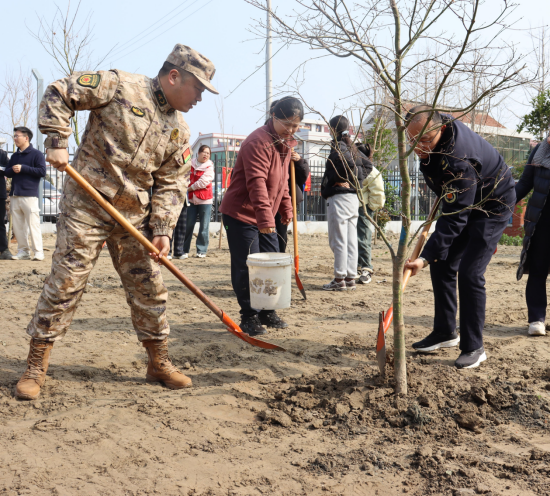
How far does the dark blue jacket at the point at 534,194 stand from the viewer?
485 cm

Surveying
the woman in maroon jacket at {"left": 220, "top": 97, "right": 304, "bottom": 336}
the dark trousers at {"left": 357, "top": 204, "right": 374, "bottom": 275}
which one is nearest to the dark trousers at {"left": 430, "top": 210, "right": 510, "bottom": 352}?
the woman in maroon jacket at {"left": 220, "top": 97, "right": 304, "bottom": 336}

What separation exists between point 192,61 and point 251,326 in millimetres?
2412

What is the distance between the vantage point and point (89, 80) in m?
3.16

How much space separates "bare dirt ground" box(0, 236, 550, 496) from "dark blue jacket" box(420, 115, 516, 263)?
0.92 meters


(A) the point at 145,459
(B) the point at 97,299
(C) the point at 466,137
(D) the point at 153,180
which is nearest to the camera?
(A) the point at 145,459

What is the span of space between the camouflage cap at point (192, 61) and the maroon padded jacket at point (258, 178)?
1.31 meters

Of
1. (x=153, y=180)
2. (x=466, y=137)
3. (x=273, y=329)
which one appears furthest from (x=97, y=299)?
(x=466, y=137)

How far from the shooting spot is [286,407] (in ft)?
10.6

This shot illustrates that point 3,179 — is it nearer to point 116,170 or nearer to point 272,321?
point 272,321

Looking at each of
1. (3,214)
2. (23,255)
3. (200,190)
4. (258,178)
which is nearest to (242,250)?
(258,178)

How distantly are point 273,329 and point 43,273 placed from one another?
420 cm

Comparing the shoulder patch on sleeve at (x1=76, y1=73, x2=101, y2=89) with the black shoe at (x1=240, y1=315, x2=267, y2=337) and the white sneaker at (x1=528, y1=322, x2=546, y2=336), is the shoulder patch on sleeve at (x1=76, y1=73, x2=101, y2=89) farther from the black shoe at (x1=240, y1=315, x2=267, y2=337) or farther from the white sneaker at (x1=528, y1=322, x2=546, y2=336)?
the white sneaker at (x1=528, y1=322, x2=546, y2=336)

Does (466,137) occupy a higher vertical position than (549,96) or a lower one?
lower

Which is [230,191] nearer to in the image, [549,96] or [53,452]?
[53,452]
